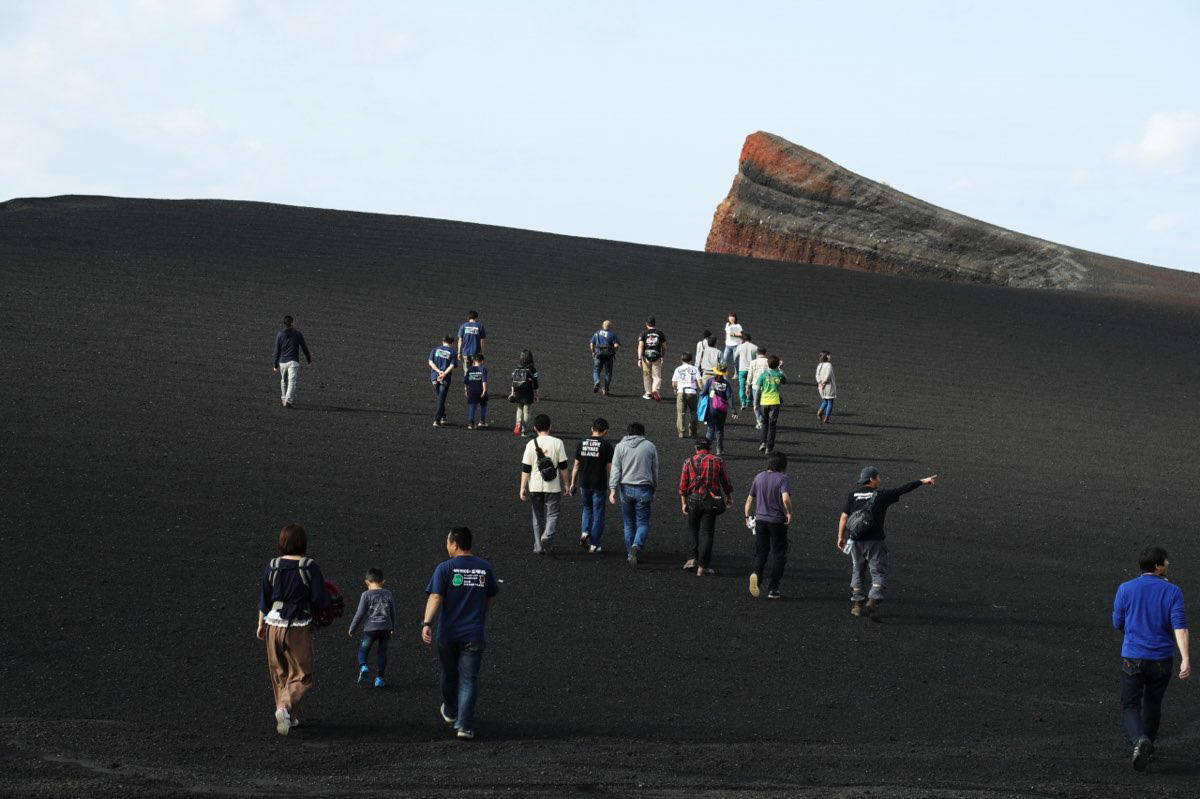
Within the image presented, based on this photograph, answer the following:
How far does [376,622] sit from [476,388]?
36.6ft

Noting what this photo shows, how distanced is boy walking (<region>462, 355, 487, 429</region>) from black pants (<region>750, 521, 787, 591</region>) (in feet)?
27.4

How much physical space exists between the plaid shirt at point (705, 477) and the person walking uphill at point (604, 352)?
34.2 ft

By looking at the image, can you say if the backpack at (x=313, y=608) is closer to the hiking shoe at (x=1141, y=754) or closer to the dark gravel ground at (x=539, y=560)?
the dark gravel ground at (x=539, y=560)

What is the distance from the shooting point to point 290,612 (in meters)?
9.38

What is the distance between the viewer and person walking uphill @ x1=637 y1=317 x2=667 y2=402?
2475cm

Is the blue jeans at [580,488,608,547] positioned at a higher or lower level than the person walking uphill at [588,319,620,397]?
lower

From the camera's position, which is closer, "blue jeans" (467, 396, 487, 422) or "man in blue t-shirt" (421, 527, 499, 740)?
"man in blue t-shirt" (421, 527, 499, 740)

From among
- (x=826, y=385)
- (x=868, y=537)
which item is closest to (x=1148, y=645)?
(x=868, y=537)

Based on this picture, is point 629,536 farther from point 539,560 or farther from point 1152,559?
point 1152,559

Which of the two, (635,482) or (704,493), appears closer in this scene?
(704,493)

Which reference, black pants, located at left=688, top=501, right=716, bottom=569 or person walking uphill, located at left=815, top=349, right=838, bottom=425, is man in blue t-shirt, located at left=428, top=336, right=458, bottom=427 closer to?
person walking uphill, located at left=815, top=349, right=838, bottom=425

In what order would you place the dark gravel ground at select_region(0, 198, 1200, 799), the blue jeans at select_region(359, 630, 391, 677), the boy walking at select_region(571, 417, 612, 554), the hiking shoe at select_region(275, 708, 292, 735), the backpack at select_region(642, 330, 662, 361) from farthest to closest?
the backpack at select_region(642, 330, 662, 361), the boy walking at select_region(571, 417, 612, 554), the blue jeans at select_region(359, 630, 391, 677), the hiking shoe at select_region(275, 708, 292, 735), the dark gravel ground at select_region(0, 198, 1200, 799)

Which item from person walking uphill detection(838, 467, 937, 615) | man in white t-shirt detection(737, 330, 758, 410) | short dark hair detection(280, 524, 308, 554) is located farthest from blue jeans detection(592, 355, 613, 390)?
short dark hair detection(280, 524, 308, 554)

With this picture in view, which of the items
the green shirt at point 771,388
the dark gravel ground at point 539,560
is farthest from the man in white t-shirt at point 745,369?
the green shirt at point 771,388
